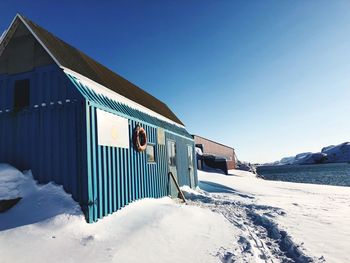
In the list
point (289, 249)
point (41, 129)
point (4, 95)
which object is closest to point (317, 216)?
point (289, 249)

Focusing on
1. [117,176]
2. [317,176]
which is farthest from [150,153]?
[317,176]

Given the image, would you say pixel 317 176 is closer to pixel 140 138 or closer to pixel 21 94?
pixel 140 138

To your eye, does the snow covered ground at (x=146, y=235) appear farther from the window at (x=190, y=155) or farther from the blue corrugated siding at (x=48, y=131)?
the window at (x=190, y=155)

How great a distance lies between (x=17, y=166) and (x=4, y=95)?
232 centimetres

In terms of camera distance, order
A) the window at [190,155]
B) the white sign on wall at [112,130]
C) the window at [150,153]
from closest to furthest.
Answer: the white sign on wall at [112,130] → the window at [150,153] → the window at [190,155]

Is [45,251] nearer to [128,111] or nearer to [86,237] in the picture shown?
[86,237]

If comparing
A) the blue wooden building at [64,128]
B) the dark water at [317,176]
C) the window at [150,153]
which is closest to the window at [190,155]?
the window at [150,153]

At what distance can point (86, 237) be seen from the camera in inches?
230

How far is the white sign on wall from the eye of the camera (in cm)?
775

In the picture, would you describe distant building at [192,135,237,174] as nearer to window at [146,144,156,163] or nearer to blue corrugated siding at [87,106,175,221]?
window at [146,144,156,163]

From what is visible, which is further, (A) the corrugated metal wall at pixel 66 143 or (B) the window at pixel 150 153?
(B) the window at pixel 150 153

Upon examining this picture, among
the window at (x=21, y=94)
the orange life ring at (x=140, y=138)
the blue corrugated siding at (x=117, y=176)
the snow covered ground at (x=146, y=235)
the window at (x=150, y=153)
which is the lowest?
the snow covered ground at (x=146, y=235)

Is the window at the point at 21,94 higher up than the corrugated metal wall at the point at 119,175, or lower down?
higher up

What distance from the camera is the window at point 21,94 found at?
27.2ft
